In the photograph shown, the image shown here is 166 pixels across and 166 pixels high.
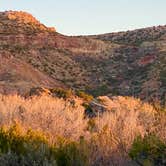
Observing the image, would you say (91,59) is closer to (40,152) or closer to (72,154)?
(72,154)

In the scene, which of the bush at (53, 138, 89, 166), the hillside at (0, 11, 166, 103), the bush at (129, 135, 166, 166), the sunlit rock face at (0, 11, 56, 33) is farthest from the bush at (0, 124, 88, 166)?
the sunlit rock face at (0, 11, 56, 33)

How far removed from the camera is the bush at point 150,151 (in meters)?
11.6

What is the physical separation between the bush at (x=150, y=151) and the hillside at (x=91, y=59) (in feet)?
120

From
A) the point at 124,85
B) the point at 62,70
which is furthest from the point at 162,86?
the point at 62,70

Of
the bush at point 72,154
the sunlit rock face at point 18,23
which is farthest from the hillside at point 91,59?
the bush at point 72,154

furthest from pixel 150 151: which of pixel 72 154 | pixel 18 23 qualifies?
pixel 18 23

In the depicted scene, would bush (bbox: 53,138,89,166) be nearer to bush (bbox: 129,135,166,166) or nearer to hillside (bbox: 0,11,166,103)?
bush (bbox: 129,135,166,166)

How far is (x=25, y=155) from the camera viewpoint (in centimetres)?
1143

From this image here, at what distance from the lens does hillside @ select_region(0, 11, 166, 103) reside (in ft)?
187

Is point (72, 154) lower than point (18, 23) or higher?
lower

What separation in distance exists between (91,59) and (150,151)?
58292 millimetres

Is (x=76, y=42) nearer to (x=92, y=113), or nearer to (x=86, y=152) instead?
(x=92, y=113)

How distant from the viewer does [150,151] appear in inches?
463

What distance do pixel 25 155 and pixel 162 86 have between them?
4057 cm
